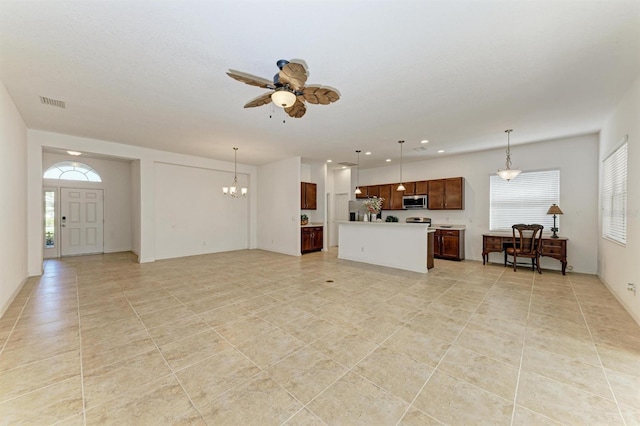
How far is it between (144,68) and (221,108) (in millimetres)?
1202

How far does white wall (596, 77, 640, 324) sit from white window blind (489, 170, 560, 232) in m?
1.71

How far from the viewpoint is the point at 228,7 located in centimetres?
202

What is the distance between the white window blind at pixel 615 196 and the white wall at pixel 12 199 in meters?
8.63

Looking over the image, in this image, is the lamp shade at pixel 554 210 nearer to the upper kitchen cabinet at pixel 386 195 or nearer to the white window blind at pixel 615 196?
the white window blind at pixel 615 196

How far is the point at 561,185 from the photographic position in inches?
228

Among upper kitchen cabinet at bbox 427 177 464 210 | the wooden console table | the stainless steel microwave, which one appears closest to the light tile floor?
the wooden console table

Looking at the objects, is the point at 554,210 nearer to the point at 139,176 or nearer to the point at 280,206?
the point at 280,206

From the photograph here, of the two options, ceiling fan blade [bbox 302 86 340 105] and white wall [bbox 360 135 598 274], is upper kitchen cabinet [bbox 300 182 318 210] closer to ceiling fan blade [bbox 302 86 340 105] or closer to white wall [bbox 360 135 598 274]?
white wall [bbox 360 135 598 274]

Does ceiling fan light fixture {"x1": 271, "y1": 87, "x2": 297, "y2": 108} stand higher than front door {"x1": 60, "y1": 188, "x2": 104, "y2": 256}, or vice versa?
ceiling fan light fixture {"x1": 271, "y1": 87, "x2": 297, "y2": 108}

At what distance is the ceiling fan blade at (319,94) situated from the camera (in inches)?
105

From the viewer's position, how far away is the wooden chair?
5461mm

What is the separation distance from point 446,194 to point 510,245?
6.63ft

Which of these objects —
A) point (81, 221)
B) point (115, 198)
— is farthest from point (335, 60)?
point (81, 221)

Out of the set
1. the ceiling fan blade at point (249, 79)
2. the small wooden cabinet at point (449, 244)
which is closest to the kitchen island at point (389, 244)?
the small wooden cabinet at point (449, 244)
